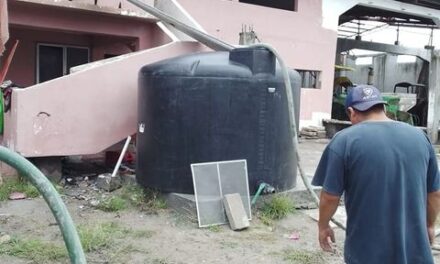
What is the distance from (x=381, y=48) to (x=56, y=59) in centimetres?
1513

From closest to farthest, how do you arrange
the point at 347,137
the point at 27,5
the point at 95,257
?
the point at 347,137, the point at 95,257, the point at 27,5

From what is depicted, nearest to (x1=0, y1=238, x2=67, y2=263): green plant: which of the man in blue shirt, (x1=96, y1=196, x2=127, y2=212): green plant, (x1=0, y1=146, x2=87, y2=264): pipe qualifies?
(x1=96, y1=196, x2=127, y2=212): green plant

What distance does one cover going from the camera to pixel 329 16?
14.6 m

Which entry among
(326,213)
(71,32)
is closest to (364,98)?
(326,213)

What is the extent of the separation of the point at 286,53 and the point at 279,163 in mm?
7529

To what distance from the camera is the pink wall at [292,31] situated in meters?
12.1

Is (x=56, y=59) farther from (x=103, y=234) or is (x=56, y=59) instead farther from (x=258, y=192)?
(x=103, y=234)

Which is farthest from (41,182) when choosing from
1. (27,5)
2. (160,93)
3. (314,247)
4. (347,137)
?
(27,5)

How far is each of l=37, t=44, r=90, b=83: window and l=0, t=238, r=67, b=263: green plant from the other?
6459 millimetres

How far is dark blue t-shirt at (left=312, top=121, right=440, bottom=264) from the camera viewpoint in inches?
105

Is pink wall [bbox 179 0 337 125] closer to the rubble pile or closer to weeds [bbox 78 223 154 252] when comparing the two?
the rubble pile

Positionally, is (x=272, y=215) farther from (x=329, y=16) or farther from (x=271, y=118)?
(x=329, y=16)

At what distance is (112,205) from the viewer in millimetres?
6312

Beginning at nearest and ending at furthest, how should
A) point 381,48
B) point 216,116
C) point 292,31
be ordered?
point 216,116 < point 292,31 < point 381,48
